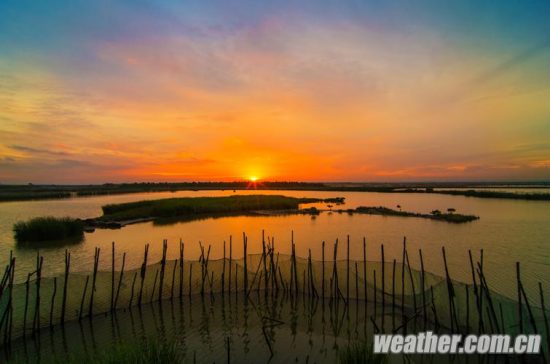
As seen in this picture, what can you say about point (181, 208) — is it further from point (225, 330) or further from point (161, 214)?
point (225, 330)

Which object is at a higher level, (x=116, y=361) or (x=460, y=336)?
(x=116, y=361)

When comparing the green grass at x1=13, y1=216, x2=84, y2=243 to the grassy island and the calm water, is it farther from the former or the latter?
the grassy island

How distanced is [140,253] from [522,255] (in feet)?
56.2

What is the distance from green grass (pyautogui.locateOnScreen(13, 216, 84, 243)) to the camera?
20.7 m

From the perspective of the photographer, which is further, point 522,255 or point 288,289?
point 522,255

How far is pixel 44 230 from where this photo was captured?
20.9 m

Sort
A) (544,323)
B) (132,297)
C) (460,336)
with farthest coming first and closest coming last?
(132,297) < (460,336) < (544,323)

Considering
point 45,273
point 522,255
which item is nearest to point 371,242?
point 522,255

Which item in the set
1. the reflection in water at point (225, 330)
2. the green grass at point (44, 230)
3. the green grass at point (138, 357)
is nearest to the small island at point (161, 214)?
the green grass at point (44, 230)

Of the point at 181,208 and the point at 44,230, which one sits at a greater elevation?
the point at 181,208

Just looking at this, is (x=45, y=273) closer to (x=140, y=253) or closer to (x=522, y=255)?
(x=140, y=253)

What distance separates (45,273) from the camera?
45.7 feet

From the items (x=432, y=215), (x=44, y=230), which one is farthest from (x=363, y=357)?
(x=432, y=215)

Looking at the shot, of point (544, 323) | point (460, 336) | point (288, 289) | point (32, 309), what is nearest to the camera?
point (544, 323)
